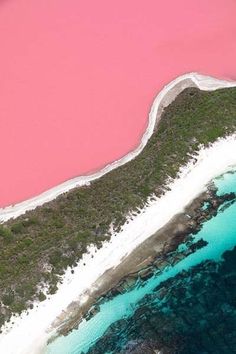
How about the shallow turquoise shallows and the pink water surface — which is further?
the pink water surface

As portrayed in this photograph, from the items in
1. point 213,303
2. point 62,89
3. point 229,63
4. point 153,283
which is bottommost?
point 213,303

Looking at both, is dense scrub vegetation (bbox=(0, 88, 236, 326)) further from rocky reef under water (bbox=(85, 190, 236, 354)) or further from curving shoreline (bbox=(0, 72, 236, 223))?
rocky reef under water (bbox=(85, 190, 236, 354))

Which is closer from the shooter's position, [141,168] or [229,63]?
[141,168]

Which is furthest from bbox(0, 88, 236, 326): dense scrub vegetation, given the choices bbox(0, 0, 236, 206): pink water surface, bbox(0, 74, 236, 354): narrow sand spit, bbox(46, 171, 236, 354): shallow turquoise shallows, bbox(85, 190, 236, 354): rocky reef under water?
bbox(85, 190, 236, 354): rocky reef under water

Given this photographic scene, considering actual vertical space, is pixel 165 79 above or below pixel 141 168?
above

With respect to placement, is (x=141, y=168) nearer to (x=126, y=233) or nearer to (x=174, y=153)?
(x=174, y=153)

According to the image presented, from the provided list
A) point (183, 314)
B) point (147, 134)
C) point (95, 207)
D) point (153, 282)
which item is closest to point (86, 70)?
point (147, 134)

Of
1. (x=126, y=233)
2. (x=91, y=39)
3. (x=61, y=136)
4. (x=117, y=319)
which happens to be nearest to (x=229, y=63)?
(x=91, y=39)
